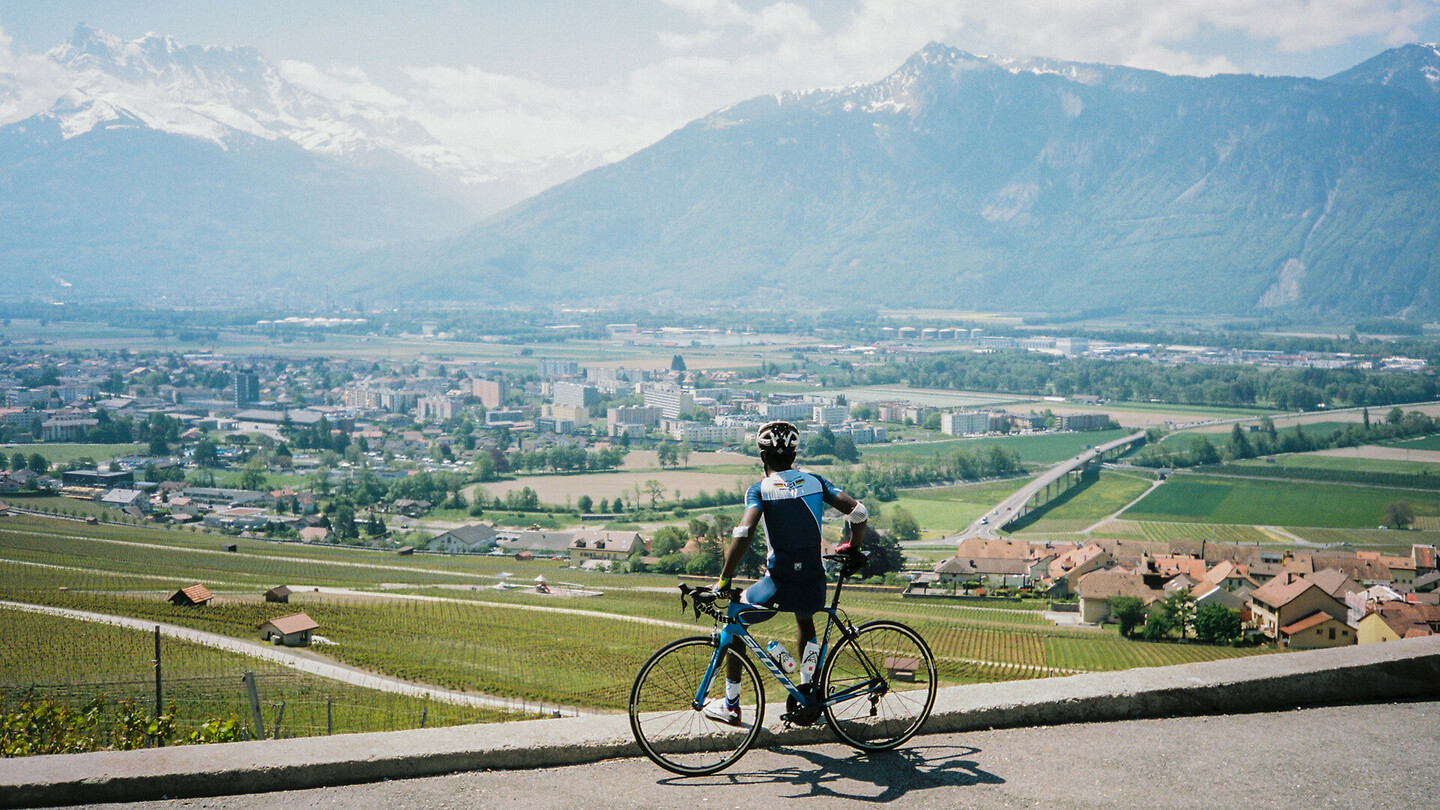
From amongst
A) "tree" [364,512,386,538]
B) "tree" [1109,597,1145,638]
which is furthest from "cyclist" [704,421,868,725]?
"tree" [364,512,386,538]

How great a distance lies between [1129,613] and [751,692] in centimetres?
2515

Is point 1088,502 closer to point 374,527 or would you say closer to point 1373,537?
point 1373,537

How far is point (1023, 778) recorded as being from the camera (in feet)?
11.7

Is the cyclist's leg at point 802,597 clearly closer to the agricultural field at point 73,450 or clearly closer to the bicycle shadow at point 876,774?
the bicycle shadow at point 876,774

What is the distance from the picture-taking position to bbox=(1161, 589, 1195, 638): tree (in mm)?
25375

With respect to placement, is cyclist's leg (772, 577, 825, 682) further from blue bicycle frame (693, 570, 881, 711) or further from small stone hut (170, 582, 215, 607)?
small stone hut (170, 582, 215, 607)

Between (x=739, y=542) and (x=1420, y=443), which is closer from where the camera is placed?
(x=739, y=542)

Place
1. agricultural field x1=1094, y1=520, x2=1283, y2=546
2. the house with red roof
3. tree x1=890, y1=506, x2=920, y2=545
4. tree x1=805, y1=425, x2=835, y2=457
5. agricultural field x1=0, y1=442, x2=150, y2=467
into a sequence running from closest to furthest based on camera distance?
the house with red roof < agricultural field x1=1094, y1=520, x2=1283, y2=546 < tree x1=890, y1=506, x2=920, y2=545 < tree x1=805, y1=425, x2=835, y2=457 < agricultural field x1=0, y1=442, x2=150, y2=467

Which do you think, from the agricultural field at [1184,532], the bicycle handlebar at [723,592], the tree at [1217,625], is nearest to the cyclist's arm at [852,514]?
the bicycle handlebar at [723,592]

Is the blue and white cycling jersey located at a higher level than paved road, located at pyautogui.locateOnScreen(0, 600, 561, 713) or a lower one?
higher

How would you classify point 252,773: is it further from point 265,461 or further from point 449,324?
point 449,324

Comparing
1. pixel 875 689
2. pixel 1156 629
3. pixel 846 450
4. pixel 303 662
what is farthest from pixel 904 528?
pixel 875 689

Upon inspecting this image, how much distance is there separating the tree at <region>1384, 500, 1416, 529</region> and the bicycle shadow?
47698mm

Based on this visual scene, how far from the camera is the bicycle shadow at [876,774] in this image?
3.54m
